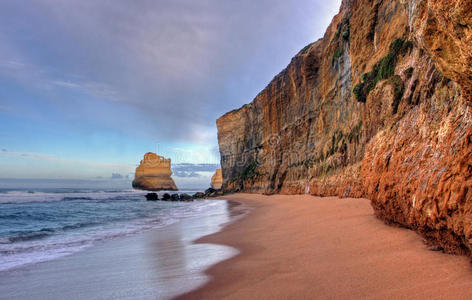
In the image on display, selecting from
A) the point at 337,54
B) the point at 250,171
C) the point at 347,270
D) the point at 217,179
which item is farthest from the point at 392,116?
the point at 217,179

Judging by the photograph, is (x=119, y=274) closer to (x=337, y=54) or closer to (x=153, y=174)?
(x=337, y=54)

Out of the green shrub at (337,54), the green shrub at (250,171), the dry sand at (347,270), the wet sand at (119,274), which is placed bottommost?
the wet sand at (119,274)

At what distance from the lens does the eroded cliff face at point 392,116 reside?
7.97 ft

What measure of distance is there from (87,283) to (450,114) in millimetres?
5236

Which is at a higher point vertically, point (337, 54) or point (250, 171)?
point (337, 54)

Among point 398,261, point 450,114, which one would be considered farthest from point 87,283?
point 450,114

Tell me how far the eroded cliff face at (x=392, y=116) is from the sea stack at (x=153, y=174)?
214ft

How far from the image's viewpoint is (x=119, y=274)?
3.77 m

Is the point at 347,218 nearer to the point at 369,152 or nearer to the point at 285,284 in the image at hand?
the point at 369,152

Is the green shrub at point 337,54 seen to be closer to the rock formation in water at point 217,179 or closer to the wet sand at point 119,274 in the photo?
the wet sand at point 119,274

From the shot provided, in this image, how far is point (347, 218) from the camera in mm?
5348

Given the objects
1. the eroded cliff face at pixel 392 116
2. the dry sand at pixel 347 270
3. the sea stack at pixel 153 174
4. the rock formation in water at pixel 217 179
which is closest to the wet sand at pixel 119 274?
the dry sand at pixel 347 270

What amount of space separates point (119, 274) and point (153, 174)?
3331 inches

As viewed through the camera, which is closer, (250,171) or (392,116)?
(392,116)
